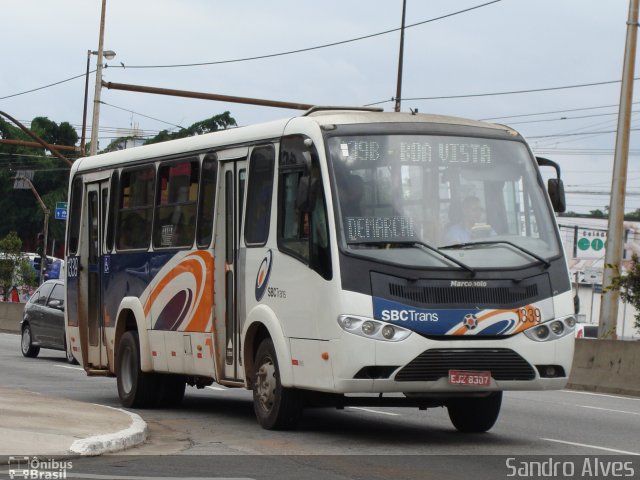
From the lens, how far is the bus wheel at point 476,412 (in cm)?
1420

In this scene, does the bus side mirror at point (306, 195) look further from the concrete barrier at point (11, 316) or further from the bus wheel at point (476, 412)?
the concrete barrier at point (11, 316)

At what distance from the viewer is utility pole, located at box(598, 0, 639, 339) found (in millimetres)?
26625

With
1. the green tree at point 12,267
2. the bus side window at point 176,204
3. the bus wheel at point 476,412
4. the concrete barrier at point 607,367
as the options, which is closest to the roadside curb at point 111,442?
the bus wheel at point 476,412

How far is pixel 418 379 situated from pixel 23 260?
163 feet

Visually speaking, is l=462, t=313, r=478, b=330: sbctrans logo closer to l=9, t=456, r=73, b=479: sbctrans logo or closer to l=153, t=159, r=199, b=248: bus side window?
l=9, t=456, r=73, b=479: sbctrans logo

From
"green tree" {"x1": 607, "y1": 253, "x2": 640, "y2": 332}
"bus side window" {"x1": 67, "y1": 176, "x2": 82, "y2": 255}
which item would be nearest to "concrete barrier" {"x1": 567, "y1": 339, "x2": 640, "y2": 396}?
"green tree" {"x1": 607, "y1": 253, "x2": 640, "y2": 332}

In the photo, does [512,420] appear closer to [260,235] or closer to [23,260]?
[260,235]

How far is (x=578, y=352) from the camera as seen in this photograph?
953 inches

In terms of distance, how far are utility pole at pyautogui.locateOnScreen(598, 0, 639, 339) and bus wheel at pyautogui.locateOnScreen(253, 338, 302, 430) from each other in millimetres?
13629

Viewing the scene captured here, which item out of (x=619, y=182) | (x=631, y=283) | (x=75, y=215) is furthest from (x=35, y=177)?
(x=75, y=215)

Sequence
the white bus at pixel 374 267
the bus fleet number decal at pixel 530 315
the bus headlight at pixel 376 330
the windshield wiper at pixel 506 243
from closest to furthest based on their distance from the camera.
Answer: the bus headlight at pixel 376 330, the white bus at pixel 374 267, the bus fleet number decal at pixel 530 315, the windshield wiper at pixel 506 243

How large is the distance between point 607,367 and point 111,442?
43.3 ft

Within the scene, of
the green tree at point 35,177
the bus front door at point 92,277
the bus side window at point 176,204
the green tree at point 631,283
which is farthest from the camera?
the green tree at point 35,177

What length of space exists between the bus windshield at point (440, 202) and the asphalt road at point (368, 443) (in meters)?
1.75
